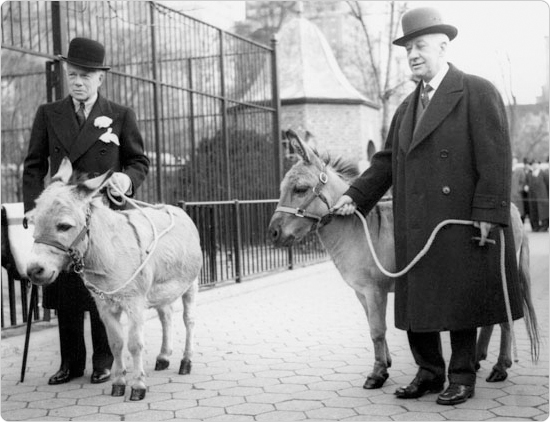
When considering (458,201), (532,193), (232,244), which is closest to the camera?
(458,201)

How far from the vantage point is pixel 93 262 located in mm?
4848

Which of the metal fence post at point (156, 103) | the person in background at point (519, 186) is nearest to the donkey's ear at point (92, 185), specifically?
the metal fence post at point (156, 103)

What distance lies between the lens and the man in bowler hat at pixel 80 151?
538cm

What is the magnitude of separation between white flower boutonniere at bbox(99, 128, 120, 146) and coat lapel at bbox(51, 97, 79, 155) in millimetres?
213

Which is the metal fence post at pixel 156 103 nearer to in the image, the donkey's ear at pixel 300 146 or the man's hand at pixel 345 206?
the donkey's ear at pixel 300 146

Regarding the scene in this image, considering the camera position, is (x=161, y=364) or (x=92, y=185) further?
(x=161, y=364)

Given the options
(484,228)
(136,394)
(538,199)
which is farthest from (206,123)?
(538,199)

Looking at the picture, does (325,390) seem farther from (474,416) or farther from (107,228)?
(107,228)

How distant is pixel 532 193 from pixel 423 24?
21.4 meters

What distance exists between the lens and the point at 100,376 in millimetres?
5660

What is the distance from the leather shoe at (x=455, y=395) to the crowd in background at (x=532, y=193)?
19.2m

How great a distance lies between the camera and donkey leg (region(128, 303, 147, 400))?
5008 mm

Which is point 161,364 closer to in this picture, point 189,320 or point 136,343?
point 189,320

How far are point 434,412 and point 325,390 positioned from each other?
927 mm
